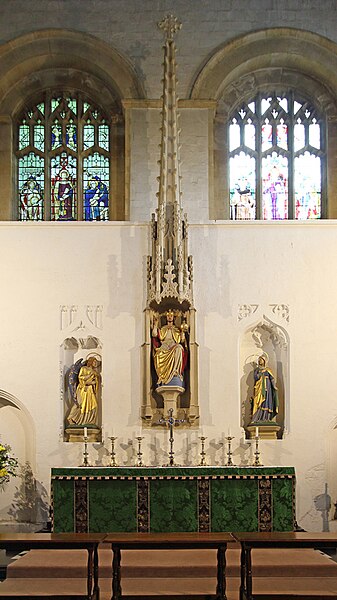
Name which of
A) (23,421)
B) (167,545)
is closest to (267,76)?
(23,421)

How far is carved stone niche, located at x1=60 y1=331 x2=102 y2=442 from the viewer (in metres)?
16.9

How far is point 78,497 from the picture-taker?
15258mm

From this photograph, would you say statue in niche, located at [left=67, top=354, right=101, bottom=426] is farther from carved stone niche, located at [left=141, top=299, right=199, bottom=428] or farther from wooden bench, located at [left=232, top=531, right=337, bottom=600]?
wooden bench, located at [left=232, top=531, right=337, bottom=600]

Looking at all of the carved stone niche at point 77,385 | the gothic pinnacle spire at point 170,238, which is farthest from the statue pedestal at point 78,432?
the gothic pinnacle spire at point 170,238

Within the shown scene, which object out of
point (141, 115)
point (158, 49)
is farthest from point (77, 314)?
point (158, 49)

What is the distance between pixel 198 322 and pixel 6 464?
12.3 feet

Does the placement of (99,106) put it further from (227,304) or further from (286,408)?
(286,408)

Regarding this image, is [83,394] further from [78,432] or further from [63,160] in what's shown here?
[63,160]

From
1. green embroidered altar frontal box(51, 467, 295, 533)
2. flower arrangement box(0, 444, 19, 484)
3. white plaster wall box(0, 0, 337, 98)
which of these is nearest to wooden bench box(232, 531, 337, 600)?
green embroidered altar frontal box(51, 467, 295, 533)

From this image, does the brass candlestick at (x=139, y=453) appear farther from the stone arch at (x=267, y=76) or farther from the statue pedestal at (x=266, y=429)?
the stone arch at (x=267, y=76)

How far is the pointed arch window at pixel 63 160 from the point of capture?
826 inches

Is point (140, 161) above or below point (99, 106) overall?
below

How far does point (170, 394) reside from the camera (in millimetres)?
16703

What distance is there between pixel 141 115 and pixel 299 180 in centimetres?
348
